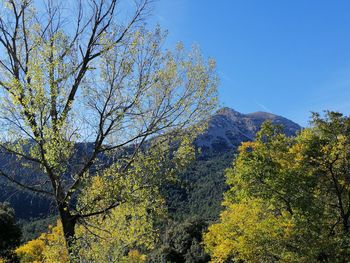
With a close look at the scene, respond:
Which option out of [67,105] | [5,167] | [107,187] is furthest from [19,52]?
[107,187]

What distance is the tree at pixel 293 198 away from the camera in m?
17.5

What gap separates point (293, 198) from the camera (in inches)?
700

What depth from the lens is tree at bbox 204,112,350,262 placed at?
17469 mm

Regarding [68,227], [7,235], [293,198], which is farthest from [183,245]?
[68,227]

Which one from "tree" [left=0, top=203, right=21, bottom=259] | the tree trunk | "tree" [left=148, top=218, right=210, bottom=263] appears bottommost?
"tree" [left=148, top=218, right=210, bottom=263]

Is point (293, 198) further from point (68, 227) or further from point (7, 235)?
point (7, 235)

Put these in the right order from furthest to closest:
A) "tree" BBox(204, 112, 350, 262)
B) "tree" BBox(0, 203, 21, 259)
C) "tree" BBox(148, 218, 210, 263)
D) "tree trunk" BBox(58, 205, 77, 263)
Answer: "tree" BBox(148, 218, 210, 263) → "tree" BBox(0, 203, 21, 259) → "tree" BBox(204, 112, 350, 262) → "tree trunk" BBox(58, 205, 77, 263)

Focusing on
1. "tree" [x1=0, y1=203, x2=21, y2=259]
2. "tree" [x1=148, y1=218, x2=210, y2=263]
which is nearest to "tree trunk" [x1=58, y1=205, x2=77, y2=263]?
"tree" [x1=0, y1=203, x2=21, y2=259]

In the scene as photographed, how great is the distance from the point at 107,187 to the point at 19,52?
14.0 feet

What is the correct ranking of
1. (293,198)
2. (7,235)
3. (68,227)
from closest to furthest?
(68,227) → (293,198) → (7,235)

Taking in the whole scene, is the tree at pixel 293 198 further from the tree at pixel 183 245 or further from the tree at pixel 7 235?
the tree at pixel 183 245

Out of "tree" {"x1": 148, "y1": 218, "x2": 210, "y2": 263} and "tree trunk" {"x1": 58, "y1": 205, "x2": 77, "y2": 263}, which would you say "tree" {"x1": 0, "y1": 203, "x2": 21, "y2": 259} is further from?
"tree trunk" {"x1": 58, "y1": 205, "x2": 77, "y2": 263}

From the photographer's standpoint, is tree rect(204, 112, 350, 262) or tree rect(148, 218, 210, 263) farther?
tree rect(148, 218, 210, 263)

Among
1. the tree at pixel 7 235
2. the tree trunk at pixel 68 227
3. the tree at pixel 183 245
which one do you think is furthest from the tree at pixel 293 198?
the tree at pixel 183 245
